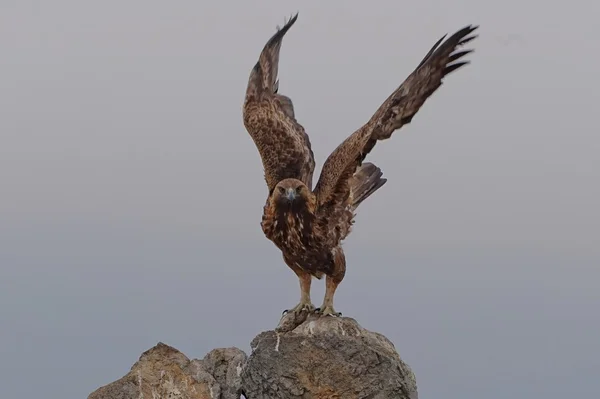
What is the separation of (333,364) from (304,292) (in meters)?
0.96

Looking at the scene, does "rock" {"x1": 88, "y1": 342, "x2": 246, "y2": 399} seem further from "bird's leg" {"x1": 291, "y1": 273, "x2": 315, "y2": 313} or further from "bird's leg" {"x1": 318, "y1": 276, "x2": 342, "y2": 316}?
"bird's leg" {"x1": 318, "y1": 276, "x2": 342, "y2": 316}

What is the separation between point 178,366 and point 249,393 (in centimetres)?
99

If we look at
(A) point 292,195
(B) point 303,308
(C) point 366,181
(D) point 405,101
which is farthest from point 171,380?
(D) point 405,101

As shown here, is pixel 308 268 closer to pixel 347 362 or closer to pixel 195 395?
pixel 347 362

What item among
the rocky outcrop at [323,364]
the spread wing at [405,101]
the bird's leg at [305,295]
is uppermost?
the spread wing at [405,101]

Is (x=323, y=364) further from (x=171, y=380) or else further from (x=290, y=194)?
(x=171, y=380)

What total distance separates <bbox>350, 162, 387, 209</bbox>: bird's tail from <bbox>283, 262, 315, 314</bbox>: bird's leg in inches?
44.6

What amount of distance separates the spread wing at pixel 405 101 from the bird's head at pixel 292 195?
0.38 m

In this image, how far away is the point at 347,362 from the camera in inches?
467

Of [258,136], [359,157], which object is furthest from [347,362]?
[258,136]

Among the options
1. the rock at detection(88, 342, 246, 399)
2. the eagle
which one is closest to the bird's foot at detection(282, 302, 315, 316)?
the eagle

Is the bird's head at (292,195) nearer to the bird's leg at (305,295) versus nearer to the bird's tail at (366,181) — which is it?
the bird's leg at (305,295)

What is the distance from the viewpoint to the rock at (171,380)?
501 inches

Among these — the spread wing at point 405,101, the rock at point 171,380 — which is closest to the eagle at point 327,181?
the spread wing at point 405,101
